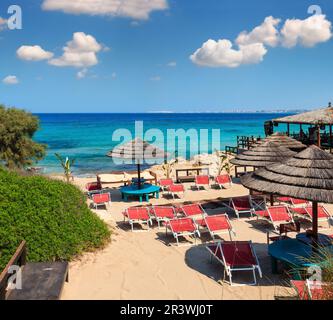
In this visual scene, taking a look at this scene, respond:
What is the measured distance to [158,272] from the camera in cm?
736

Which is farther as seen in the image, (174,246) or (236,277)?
(174,246)

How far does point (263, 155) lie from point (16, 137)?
563 inches

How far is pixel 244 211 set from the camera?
11.0 metres

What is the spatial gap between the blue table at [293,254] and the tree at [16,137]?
16.1m

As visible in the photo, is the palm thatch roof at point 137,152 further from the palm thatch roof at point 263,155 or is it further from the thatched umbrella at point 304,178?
the thatched umbrella at point 304,178

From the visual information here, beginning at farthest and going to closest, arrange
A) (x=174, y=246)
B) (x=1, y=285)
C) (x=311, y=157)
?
(x=174, y=246), (x=311, y=157), (x=1, y=285)

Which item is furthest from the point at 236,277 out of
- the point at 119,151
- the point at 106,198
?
the point at 119,151

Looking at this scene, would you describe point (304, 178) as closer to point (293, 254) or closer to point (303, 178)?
point (303, 178)

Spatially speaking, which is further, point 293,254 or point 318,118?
point 318,118

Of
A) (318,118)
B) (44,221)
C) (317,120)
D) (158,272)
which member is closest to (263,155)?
(158,272)

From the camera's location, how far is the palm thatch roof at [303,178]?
20.2ft

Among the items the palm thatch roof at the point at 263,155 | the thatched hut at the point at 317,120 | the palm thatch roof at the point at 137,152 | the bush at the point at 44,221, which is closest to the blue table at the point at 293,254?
the bush at the point at 44,221

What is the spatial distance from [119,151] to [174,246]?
700 cm
